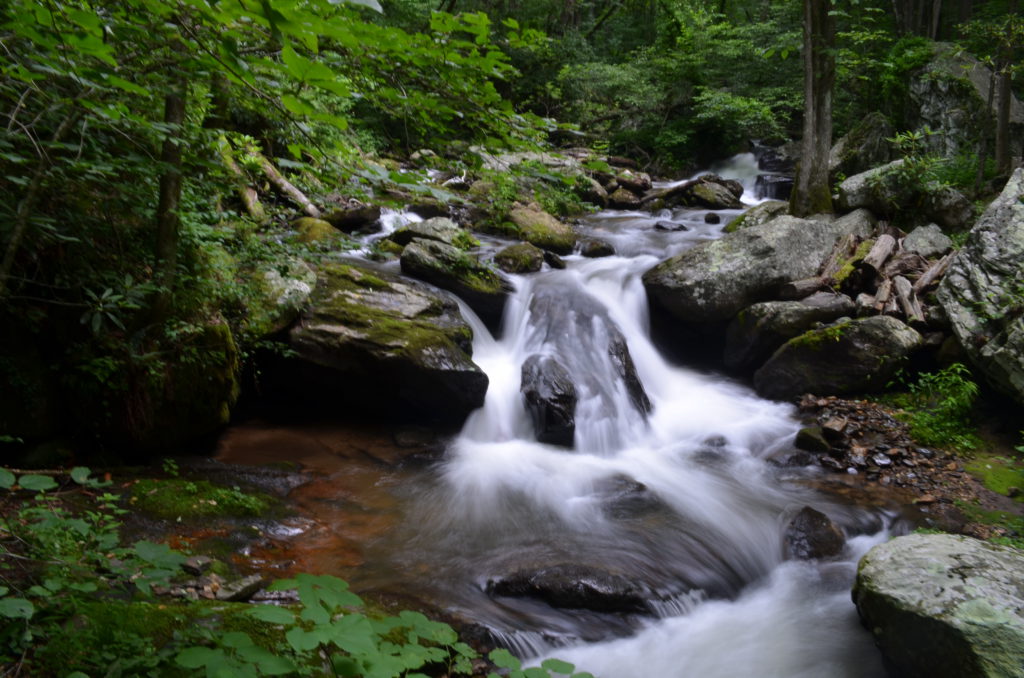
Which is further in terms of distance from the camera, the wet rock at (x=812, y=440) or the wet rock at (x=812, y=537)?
the wet rock at (x=812, y=440)

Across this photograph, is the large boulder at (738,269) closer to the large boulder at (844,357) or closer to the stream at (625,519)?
the stream at (625,519)

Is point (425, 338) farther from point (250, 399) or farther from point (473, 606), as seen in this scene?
point (473, 606)

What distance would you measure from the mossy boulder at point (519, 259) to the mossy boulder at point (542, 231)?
0.95 m

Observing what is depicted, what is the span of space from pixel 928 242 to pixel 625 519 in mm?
6756

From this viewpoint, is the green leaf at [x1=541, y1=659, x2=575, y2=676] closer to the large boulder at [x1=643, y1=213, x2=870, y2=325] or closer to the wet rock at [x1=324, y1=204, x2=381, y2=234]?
the large boulder at [x1=643, y1=213, x2=870, y2=325]

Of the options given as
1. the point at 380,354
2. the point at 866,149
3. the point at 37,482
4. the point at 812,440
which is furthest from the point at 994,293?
the point at 37,482

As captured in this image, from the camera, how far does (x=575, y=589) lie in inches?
166

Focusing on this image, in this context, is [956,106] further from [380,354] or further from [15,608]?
[15,608]

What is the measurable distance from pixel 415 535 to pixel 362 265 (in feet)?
14.8

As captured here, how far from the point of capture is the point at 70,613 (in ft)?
7.08

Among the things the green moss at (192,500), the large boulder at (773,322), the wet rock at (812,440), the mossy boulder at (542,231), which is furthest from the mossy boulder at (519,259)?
the green moss at (192,500)

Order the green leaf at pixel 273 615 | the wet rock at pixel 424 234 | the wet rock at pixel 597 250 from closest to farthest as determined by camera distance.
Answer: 1. the green leaf at pixel 273 615
2. the wet rock at pixel 424 234
3. the wet rock at pixel 597 250

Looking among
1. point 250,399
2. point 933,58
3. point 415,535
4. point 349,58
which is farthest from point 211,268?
point 933,58

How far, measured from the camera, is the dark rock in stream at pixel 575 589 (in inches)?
165
